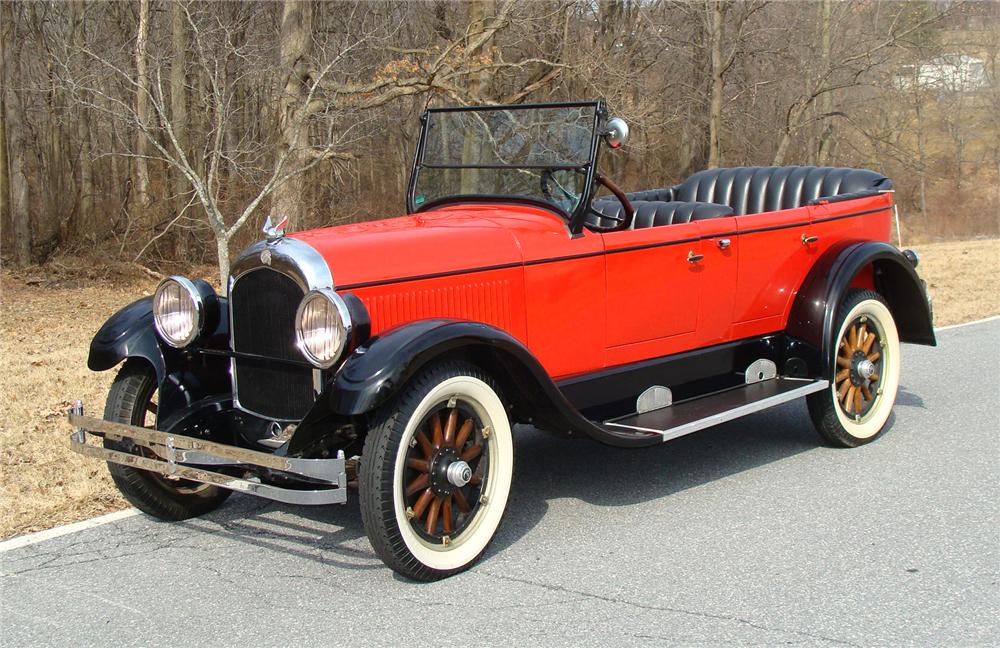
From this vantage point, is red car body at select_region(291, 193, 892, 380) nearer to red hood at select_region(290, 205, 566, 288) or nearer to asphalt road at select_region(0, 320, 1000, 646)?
red hood at select_region(290, 205, 566, 288)

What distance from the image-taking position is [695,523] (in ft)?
14.9

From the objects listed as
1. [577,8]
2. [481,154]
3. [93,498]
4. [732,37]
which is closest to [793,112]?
[732,37]

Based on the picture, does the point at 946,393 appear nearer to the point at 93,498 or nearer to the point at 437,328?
the point at 437,328

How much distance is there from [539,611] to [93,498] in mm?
2495

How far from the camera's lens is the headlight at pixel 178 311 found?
14.7ft

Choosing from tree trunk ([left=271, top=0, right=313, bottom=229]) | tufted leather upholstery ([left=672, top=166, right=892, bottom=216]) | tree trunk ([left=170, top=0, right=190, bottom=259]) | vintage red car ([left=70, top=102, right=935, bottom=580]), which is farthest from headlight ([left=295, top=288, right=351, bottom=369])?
tree trunk ([left=170, top=0, right=190, bottom=259])

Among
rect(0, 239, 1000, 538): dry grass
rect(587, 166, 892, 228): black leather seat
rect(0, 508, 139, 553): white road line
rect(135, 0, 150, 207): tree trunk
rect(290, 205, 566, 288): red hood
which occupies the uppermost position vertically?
rect(135, 0, 150, 207): tree trunk

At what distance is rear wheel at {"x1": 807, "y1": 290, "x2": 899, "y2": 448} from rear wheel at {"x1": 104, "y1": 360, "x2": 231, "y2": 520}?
3.30 metres

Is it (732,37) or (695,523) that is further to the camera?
(732,37)

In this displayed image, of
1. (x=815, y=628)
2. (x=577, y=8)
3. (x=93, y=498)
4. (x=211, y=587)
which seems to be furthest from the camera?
(x=577, y=8)

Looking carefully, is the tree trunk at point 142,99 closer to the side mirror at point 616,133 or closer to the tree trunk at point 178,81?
the tree trunk at point 178,81

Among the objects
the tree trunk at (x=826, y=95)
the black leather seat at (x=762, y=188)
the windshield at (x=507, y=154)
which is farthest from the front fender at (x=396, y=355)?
the tree trunk at (x=826, y=95)

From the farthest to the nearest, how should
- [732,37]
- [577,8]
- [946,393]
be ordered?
[732,37] < [577,8] < [946,393]

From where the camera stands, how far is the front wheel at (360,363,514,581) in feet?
12.3
